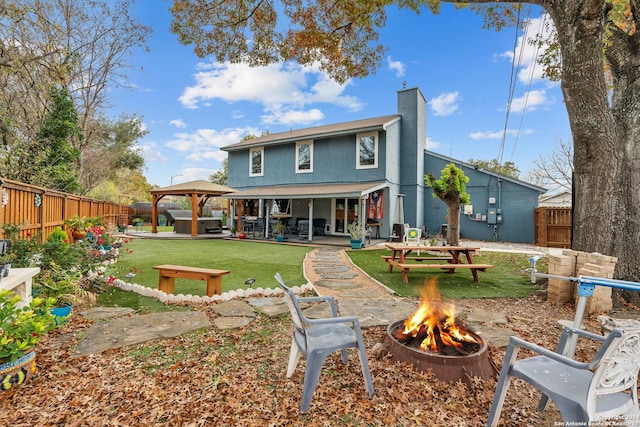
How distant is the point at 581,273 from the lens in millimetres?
4258

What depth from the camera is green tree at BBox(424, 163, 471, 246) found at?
8922mm

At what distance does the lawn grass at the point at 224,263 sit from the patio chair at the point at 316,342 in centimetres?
338

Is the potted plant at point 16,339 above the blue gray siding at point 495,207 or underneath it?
underneath

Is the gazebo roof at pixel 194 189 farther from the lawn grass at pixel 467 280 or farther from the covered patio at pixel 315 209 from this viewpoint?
the lawn grass at pixel 467 280

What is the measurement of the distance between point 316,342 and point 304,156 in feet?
45.8

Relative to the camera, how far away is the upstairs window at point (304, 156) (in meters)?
15.4

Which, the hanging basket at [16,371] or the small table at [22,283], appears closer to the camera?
the hanging basket at [16,371]

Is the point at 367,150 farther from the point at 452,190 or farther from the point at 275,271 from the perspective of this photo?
the point at 275,271

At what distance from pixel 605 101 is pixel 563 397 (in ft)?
16.4

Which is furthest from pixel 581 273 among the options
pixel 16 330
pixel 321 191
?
pixel 321 191

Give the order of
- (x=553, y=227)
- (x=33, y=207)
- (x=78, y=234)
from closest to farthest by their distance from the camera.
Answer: (x=33, y=207) → (x=78, y=234) → (x=553, y=227)

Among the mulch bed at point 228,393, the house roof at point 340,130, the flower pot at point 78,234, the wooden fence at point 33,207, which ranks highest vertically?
the house roof at point 340,130

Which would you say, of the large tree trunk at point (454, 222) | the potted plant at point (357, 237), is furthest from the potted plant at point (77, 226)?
the large tree trunk at point (454, 222)

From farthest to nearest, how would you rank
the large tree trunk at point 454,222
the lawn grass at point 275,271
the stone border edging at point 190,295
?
the large tree trunk at point 454,222 < the lawn grass at point 275,271 < the stone border edging at point 190,295
